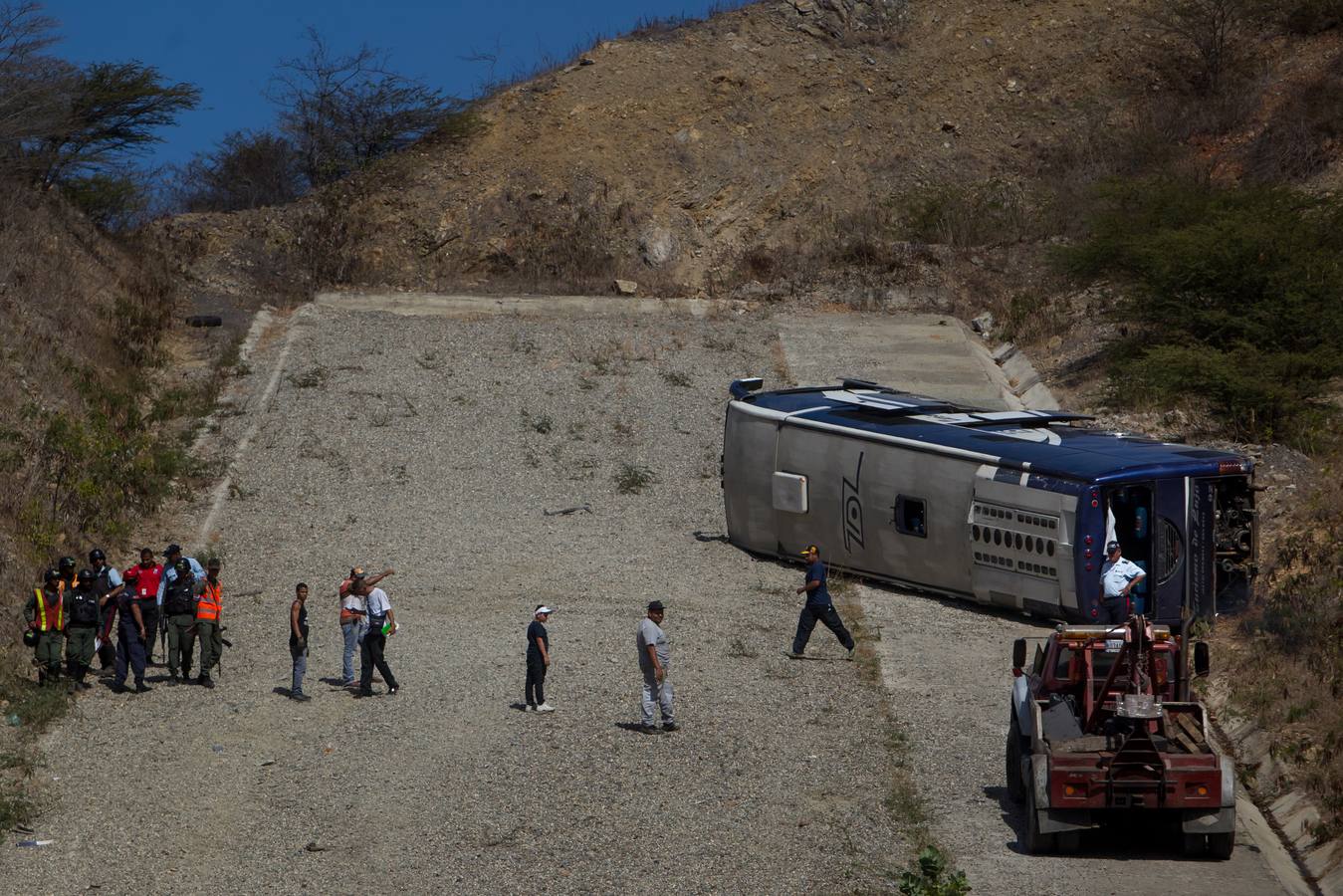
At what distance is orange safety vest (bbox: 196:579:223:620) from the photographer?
58.7 feet

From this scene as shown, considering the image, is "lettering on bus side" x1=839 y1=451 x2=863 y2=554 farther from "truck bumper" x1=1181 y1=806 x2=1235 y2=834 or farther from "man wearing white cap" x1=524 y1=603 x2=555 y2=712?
"truck bumper" x1=1181 y1=806 x2=1235 y2=834

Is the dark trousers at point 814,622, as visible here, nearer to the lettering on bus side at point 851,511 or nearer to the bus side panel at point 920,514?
the bus side panel at point 920,514

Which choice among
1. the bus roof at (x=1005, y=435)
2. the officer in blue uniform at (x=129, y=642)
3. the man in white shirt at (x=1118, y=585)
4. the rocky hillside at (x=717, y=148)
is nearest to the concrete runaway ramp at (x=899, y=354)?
the rocky hillside at (x=717, y=148)

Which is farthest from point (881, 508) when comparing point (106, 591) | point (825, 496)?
point (106, 591)

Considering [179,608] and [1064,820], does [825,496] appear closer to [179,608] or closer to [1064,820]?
[179,608]

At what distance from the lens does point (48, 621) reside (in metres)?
17.3

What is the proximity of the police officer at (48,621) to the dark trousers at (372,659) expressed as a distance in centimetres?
331

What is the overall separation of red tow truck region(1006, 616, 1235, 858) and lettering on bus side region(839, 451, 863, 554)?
8847 mm

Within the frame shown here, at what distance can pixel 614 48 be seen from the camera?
177 ft

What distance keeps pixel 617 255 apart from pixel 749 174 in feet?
20.1

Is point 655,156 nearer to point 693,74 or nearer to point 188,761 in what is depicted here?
point 693,74

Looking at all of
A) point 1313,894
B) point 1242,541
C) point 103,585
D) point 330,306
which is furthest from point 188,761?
point 330,306

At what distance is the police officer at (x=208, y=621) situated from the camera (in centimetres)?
1789

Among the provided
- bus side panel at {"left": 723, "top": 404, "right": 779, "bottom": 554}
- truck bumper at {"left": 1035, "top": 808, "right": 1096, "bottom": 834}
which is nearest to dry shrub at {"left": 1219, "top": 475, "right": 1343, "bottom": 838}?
truck bumper at {"left": 1035, "top": 808, "right": 1096, "bottom": 834}
